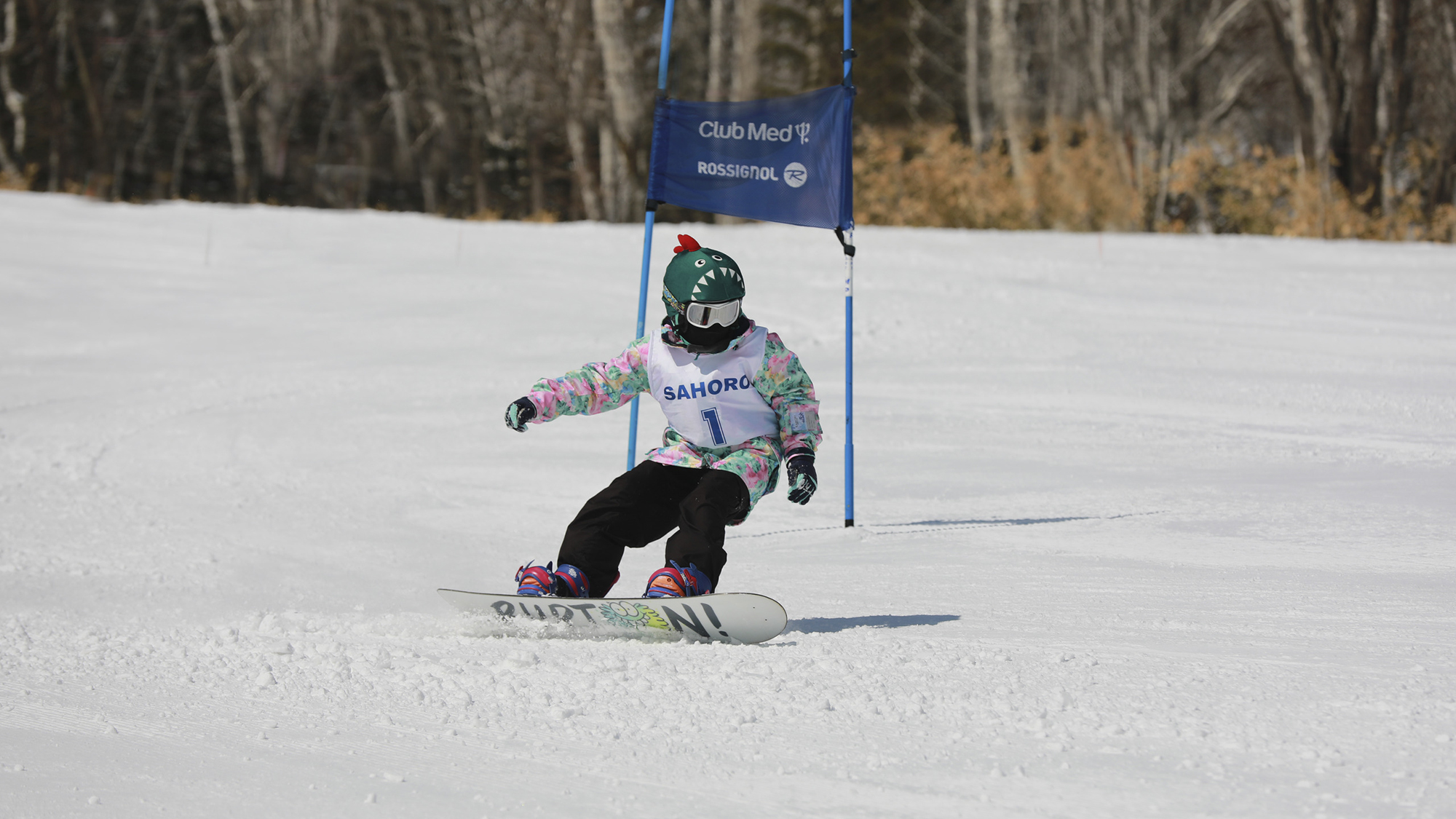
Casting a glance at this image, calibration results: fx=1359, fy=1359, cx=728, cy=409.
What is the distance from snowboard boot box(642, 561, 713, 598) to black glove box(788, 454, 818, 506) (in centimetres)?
38

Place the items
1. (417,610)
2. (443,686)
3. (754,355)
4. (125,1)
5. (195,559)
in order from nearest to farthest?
(443,686), (754,355), (417,610), (195,559), (125,1)

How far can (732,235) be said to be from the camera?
56.8 feet

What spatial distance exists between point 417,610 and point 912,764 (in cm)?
265

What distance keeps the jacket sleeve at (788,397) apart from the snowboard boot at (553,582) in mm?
792

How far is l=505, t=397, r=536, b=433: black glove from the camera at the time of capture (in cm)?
444

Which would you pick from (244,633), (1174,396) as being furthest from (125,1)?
(244,633)

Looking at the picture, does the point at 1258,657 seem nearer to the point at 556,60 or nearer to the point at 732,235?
the point at 732,235

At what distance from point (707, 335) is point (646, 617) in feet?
3.19

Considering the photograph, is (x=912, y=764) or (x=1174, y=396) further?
(x=1174, y=396)

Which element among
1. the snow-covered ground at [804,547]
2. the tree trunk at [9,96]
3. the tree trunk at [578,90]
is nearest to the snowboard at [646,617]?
the snow-covered ground at [804,547]

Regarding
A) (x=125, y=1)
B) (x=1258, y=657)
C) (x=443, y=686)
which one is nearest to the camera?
(x=443, y=686)

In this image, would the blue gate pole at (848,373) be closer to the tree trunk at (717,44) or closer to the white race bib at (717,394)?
the white race bib at (717,394)

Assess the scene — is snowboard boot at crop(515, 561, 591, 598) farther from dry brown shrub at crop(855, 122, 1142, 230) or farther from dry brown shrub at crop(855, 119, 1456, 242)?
dry brown shrub at crop(855, 122, 1142, 230)

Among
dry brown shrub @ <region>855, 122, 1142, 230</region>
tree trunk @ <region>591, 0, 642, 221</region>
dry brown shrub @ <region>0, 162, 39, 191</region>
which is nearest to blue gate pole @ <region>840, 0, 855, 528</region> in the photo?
dry brown shrub @ <region>855, 122, 1142, 230</region>
